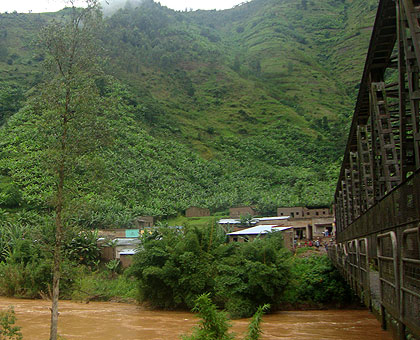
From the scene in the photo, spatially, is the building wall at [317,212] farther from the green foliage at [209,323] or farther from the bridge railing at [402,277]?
the bridge railing at [402,277]

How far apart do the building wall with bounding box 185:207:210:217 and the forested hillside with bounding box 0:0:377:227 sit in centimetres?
224

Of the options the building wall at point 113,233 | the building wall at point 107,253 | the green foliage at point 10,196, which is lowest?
the building wall at point 107,253

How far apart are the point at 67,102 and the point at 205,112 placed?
347 feet

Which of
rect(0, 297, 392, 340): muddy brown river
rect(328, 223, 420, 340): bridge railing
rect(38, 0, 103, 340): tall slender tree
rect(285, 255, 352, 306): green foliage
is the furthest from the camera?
rect(285, 255, 352, 306): green foliage

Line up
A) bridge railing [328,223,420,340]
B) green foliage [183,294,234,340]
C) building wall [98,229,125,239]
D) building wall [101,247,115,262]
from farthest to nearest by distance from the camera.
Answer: building wall [98,229,125,239]
building wall [101,247,115,262]
green foliage [183,294,234,340]
bridge railing [328,223,420,340]

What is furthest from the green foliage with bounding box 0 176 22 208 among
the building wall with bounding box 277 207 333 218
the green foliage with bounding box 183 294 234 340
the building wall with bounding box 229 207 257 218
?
the green foliage with bounding box 183 294 234 340

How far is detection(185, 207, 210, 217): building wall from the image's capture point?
6254 centimetres

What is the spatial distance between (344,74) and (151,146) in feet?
256

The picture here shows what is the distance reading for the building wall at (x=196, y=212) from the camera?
62.5m

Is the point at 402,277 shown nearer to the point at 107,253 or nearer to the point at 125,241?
the point at 107,253

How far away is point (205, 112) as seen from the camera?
11700 centimetres

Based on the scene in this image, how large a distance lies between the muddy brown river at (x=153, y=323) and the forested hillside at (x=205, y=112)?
832 centimetres

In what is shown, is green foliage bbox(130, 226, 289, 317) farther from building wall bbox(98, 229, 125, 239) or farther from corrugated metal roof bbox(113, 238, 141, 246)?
building wall bbox(98, 229, 125, 239)

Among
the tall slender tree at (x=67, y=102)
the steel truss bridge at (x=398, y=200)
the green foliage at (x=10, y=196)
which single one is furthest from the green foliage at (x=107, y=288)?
the green foliage at (x=10, y=196)
